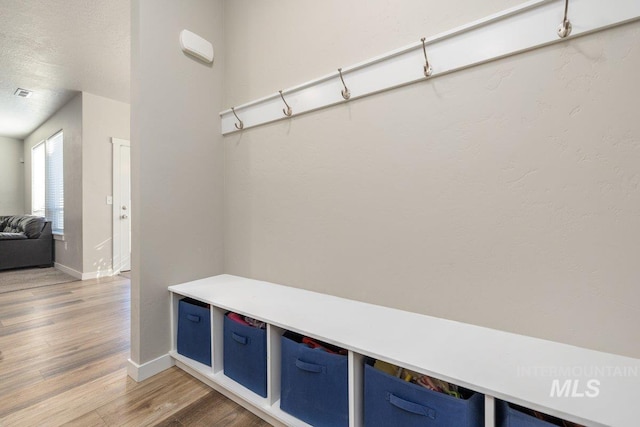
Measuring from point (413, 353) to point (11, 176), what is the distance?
8.49 m

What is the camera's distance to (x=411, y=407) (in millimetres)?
872

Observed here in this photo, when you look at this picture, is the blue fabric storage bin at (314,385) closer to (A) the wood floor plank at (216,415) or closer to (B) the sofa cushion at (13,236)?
(A) the wood floor plank at (216,415)

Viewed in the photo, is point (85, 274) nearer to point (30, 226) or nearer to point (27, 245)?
point (27, 245)

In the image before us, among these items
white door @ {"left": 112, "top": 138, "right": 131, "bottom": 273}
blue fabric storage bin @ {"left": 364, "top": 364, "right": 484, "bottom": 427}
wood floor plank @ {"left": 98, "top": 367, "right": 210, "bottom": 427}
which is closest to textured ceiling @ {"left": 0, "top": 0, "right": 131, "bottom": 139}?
white door @ {"left": 112, "top": 138, "right": 131, "bottom": 273}

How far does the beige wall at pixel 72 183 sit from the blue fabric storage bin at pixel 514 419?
4.84 m

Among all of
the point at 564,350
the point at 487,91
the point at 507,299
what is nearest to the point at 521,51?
the point at 487,91

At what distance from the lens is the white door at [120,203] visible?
4129 mm

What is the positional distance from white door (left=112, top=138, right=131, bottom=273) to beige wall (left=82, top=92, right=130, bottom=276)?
54 mm

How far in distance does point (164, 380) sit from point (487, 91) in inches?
81.4

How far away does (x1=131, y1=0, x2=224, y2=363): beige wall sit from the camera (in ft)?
5.15

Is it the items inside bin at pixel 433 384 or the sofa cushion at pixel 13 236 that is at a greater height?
the sofa cushion at pixel 13 236

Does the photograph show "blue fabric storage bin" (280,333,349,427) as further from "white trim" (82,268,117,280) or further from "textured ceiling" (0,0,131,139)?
"white trim" (82,268,117,280)

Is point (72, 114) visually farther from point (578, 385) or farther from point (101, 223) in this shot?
point (578, 385)

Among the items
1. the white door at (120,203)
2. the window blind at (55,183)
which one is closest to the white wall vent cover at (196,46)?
the white door at (120,203)
